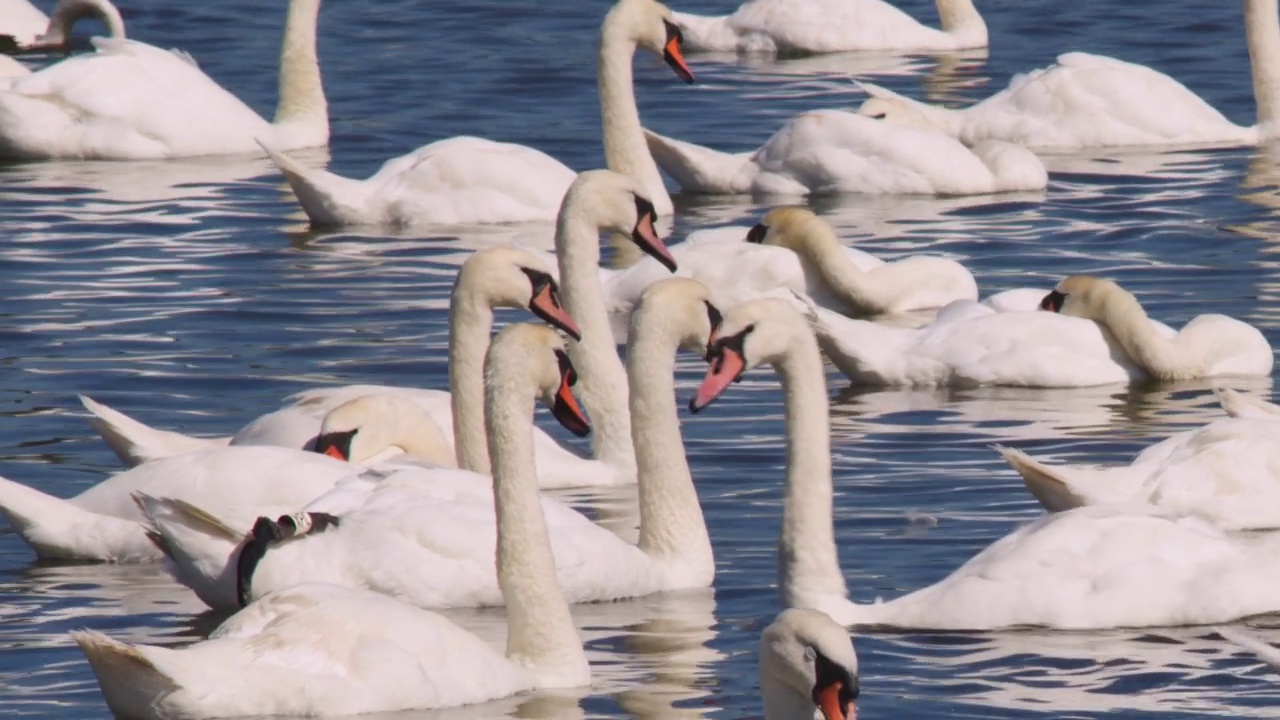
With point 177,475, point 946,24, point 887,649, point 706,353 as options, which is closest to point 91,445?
point 177,475

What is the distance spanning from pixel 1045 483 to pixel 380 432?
86.2 inches

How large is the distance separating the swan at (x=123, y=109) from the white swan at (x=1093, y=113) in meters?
3.95

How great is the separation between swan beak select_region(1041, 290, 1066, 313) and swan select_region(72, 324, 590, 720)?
515 cm

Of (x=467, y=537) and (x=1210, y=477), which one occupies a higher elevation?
(x=467, y=537)

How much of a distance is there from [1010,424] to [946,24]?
1221 centimetres

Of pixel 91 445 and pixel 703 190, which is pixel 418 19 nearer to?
pixel 703 190

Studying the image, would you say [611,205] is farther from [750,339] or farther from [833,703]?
[833,703]

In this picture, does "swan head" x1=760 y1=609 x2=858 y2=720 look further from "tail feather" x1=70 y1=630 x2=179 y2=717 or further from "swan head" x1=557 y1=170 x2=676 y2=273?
"swan head" x1=557 y1=170 x2=676 y2=273

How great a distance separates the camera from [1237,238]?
1639cm

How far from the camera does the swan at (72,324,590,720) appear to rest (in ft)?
25.5

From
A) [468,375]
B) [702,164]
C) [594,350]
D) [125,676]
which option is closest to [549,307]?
[468,375]

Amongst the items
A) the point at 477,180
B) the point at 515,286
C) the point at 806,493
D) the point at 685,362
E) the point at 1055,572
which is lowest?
the point at 685,362

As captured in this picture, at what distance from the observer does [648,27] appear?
17641 mm

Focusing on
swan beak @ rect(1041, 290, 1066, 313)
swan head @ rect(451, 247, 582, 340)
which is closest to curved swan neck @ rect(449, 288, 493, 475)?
swan head @ rect(451, 247, 582, 340)
